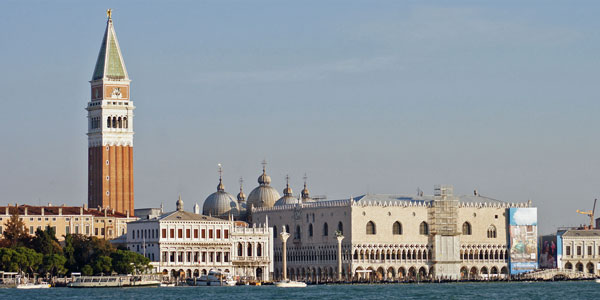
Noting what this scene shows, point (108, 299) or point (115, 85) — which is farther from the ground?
point (115, 85)

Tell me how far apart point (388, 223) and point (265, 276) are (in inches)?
485

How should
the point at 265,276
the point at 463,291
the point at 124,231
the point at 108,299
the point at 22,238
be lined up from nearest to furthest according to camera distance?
the point at 108,299
the point at 463,291
the point at 22,238
the point at 265,276
the point at 124,231

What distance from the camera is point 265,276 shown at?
13038 centimetres

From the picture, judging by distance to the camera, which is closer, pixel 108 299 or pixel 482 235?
pixel 108 299

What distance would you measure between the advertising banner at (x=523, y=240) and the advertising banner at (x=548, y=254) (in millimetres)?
3280

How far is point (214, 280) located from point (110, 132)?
2914 cm

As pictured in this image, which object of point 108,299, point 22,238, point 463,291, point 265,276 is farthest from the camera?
point 265,276

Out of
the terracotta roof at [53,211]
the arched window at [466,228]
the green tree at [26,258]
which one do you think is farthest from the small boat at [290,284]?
the terracotta roof at [53,211]

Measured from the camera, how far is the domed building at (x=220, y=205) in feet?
483

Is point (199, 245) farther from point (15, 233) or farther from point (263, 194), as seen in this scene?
point (263, 194)

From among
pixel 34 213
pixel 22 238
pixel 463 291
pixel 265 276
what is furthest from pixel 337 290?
pixel 34 213

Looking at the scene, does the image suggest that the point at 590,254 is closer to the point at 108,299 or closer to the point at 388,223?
the point at 388,223

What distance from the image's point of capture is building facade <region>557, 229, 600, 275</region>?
→ 143 metres

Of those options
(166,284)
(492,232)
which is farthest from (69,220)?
(492,232)
